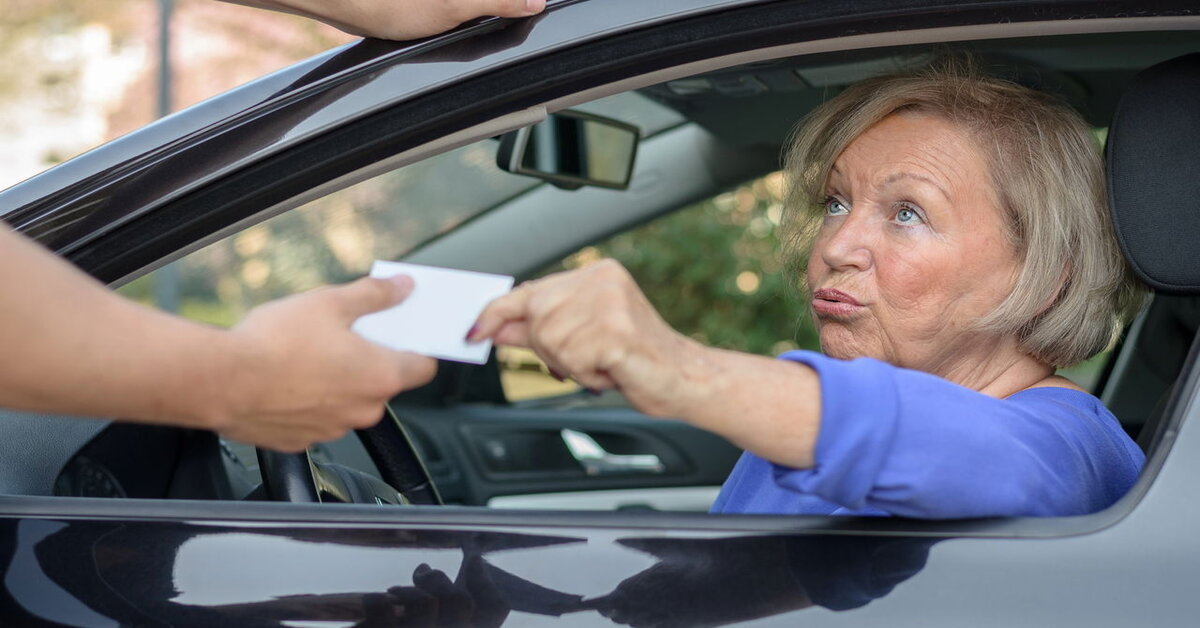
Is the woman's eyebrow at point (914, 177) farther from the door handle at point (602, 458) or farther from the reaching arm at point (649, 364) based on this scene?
the door handle at point (602, 458)

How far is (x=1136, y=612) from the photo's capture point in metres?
1.13

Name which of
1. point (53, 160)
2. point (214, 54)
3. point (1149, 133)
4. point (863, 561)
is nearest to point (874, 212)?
point (1149, 133)

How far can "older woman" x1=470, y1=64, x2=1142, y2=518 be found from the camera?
45.2 inches

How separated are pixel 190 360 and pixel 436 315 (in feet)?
0.73

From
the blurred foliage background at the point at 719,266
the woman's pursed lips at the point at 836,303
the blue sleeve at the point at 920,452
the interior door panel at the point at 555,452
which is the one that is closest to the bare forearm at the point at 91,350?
the blue sleeve at the point at 920,452

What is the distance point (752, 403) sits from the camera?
3.76 ft

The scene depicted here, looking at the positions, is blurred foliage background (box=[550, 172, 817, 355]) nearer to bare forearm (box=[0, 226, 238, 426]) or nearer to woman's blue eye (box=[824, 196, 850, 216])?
woman's blue eye (box=[824, 196, 850, 216])

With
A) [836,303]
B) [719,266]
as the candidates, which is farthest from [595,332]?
[719,266]

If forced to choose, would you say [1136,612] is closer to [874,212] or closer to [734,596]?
[734,596]

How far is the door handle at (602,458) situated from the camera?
3.28 metres

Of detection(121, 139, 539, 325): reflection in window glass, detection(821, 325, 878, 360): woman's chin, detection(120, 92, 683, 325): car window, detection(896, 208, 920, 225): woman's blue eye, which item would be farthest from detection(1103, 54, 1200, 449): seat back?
detection(121, 139, 539, 325): reflection in window glass

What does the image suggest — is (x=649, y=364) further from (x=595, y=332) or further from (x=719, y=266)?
(x=719, y=266)

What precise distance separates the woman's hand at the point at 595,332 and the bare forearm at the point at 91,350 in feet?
0.80

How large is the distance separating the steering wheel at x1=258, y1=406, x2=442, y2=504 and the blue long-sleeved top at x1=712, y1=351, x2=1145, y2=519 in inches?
25.2
